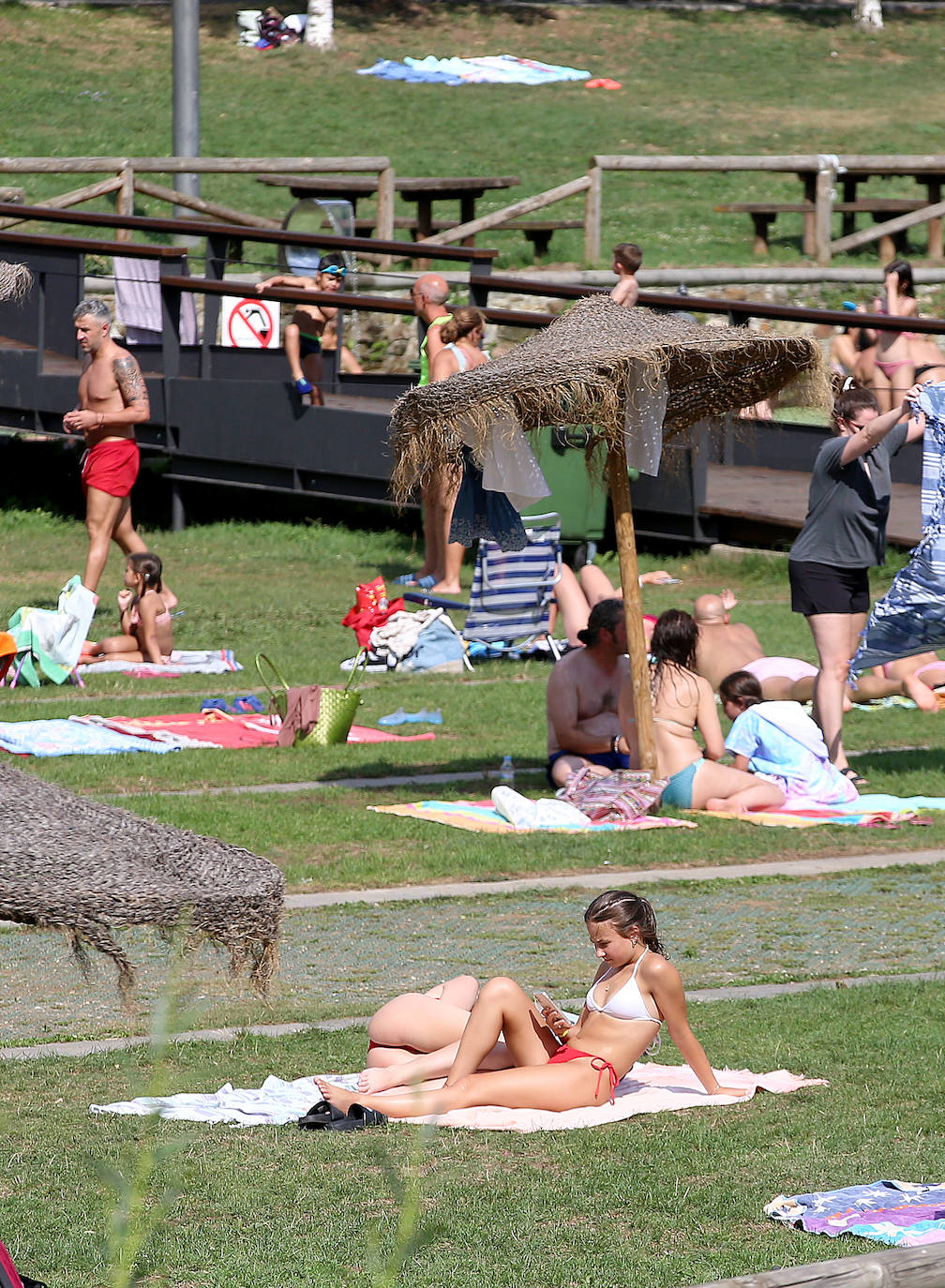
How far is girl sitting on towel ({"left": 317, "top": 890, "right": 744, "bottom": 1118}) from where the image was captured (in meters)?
5.36

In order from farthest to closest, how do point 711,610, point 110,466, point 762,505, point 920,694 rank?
point 762,505
point 110,466
point 920,694
point 711,610

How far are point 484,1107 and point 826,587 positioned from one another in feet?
16.4

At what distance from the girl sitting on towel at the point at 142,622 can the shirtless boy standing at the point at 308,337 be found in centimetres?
449

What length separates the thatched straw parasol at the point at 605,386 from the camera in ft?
28.1

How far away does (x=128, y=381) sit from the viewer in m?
13.0

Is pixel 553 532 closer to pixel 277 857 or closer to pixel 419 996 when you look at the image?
pixel 277 857

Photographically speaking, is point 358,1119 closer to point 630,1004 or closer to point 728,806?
point 630,1004

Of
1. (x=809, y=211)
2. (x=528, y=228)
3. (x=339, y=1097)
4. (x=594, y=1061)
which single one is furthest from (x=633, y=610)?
(x=809, y=211)

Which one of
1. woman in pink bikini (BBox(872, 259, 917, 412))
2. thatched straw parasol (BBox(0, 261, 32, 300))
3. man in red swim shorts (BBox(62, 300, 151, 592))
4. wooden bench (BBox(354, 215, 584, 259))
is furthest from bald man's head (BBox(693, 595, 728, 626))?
wooden bench (BBox(354, 215, 584, 259))

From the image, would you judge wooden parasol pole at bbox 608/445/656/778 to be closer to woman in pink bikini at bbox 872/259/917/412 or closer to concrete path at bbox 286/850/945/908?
concrete path at bbox 286/850/945/908

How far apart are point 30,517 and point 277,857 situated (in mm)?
10360

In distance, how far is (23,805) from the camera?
11.6ft

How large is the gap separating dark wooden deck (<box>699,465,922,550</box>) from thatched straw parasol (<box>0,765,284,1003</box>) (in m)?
11.9

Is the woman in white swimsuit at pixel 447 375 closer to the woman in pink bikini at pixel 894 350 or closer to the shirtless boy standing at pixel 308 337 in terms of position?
the shirtless boy standing at pixel 308 337
